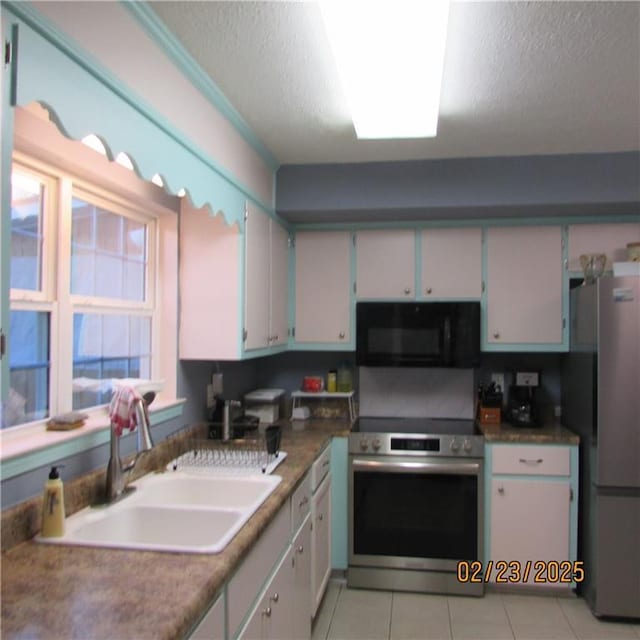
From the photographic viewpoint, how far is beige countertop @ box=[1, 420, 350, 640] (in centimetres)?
104

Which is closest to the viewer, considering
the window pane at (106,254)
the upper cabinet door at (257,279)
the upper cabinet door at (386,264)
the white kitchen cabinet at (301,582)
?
the window pane at (106,254)

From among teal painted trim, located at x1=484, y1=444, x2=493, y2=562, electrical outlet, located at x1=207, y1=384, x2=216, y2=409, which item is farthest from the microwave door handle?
electrical outlet, located at x1=207, y1=384, x2=216, y2=409

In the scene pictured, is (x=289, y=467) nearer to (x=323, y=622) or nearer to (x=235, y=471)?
(x=235, y=471)

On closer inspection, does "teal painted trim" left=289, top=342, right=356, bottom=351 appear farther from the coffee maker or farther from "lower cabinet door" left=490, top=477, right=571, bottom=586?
"lower cabinet door" left=490, top=477, right=571, bottom=586

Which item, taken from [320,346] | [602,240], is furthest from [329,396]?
[602,240]

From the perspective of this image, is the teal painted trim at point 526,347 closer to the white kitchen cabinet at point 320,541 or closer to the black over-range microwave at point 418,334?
the black over-range microwave at point 418,334

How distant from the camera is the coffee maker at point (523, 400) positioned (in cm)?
312

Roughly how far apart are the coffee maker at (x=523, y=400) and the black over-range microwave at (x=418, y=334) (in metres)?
0.41

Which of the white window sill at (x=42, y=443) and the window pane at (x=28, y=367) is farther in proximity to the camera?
the window pane at (x=28, y=367)

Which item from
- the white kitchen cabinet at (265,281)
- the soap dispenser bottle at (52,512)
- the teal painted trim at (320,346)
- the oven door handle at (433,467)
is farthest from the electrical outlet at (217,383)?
the soap dispenser bottle at (52,512)

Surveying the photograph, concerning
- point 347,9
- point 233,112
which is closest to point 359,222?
point 233,112

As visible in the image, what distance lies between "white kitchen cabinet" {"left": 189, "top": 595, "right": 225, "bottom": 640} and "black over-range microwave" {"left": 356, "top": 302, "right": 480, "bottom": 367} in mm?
2047

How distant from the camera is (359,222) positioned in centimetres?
334
